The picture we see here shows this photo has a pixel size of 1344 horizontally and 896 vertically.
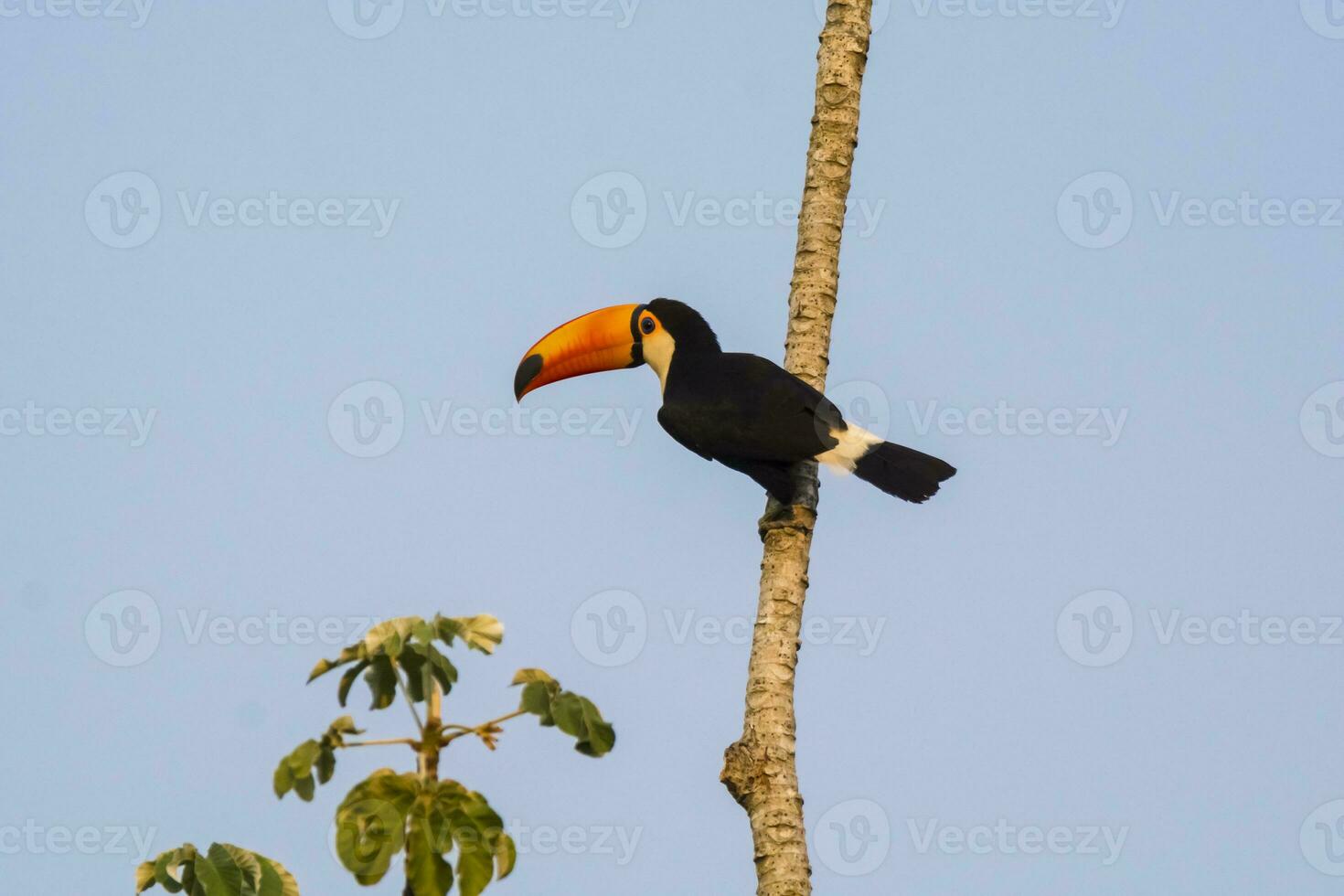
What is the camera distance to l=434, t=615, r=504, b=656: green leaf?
361 centimetres

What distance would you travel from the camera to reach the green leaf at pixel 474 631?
11.8ft

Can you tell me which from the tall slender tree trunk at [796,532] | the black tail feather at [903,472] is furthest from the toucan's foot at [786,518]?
the black tail feather at [903,472]

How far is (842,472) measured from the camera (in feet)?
23.3

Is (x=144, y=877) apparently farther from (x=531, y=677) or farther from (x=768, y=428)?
(x=768, y=428)

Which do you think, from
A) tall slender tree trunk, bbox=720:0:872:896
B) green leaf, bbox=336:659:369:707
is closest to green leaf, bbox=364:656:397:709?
green leaf, bbox=336:659:369:707

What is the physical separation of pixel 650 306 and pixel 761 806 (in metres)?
3.89

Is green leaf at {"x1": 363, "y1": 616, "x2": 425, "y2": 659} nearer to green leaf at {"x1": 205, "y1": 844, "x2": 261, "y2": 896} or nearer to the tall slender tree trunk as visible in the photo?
green leaf at {"x1": 205, "y1": 844, "x2": 261, "y2": 896}

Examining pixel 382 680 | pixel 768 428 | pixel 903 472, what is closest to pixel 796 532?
pixel 768 428

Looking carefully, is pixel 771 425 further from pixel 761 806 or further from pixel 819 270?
pixel 761 806

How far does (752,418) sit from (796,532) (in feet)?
3.96

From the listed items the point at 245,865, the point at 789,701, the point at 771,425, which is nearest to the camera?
the point at 245,865

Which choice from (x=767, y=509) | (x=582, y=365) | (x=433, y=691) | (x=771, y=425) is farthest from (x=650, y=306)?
(x=433, y=691)

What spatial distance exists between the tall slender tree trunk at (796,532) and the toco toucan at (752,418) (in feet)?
0.46

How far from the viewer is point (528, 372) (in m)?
8.26
